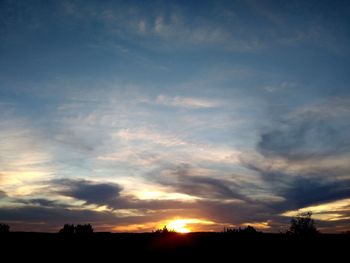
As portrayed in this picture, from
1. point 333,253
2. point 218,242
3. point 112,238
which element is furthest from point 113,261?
point 333,253

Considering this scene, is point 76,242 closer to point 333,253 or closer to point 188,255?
→ point 188,255

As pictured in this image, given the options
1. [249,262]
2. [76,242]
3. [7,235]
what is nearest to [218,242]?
[249,262]

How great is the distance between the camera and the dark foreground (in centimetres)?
1235

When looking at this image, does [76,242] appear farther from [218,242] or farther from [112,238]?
[218,242]

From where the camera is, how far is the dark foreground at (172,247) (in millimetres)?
12352

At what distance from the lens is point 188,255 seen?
1286 cm

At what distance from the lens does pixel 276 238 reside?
1384 cm

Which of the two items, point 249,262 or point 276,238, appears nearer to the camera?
point 249,262

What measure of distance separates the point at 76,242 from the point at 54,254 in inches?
36.7

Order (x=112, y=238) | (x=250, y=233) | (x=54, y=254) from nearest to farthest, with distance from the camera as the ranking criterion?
(x=54, y=254), (x=112, y=238), (x=250, y=233)

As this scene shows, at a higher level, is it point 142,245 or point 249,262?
point 142,245

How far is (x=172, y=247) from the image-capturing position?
42.8 feet

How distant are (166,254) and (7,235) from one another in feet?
22.3

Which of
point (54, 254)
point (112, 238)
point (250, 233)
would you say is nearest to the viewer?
point (54, 254)
